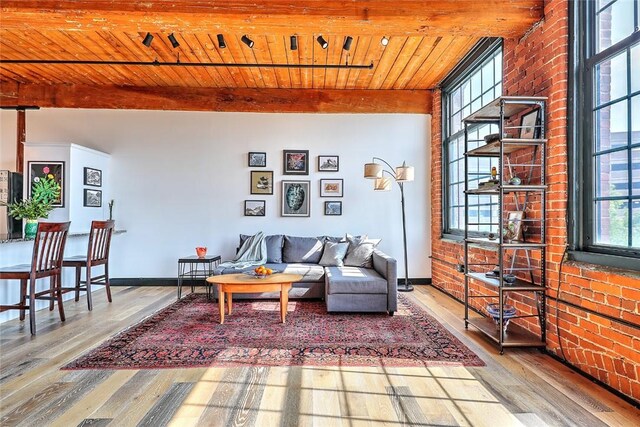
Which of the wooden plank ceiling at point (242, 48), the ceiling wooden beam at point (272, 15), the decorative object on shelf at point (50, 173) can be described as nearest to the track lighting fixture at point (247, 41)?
the wooden plank ceiling at point (242, 48)

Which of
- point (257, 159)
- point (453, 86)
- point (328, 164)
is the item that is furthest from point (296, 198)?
point (453, 86)

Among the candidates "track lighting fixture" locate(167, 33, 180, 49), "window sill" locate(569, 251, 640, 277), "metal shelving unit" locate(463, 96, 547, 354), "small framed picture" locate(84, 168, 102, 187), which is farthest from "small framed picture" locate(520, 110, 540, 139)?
"small framed picture" locate(84, 168, 102, 187)

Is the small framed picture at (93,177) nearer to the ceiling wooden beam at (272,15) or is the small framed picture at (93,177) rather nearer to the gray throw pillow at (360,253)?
the ceiling wooden beam at (272,15)

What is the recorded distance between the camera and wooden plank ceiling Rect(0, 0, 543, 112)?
3141mm

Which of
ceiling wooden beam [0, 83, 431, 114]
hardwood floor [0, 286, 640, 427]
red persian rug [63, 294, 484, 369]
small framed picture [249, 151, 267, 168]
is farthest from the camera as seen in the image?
small framed picture [249, 151, 267, 168]

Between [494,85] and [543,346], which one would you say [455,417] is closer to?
[543,346]

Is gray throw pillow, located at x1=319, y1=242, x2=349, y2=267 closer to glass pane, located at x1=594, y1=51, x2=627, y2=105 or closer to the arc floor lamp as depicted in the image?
the arc floor lamp

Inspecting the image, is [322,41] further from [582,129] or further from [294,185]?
[582,129]

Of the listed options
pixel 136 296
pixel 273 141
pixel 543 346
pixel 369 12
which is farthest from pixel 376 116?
pixel 136 296

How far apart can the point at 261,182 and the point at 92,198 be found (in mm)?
2546

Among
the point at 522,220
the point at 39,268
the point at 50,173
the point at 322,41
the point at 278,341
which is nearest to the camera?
the point at 522,220

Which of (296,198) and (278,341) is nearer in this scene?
(278,341)

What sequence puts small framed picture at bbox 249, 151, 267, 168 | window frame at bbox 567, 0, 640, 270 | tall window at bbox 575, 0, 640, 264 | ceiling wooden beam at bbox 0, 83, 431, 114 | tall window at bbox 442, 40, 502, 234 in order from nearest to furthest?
tall window at bbox 575, 0, 640, 264
window frame at bbox 567, 0, 640, 270
tall window at bbox 442, 40, 502, 234
ceiling wooden beam at bbox 0, 83, 431, 114
small framed picture at bbox 249, 151, 267, 168

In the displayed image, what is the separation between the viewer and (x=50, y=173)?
5.20m
